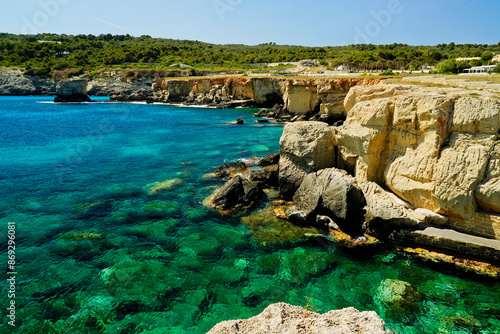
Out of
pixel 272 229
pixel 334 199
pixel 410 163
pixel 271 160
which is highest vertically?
pixel 410 163

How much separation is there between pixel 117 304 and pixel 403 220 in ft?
44.5

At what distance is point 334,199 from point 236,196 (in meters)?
6.43

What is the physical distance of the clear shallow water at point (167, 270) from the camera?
34.9ft

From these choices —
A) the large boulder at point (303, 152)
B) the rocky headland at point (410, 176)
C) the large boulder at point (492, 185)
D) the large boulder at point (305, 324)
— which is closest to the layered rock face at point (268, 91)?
the large boulder at point (303, 152)

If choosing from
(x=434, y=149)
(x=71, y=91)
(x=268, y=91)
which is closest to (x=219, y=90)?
(x=268, y=91)

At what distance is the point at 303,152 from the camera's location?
19797mm

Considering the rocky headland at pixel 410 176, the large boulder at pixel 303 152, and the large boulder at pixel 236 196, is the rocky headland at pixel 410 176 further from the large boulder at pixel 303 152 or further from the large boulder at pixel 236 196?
the large boulder at pixel 236 196

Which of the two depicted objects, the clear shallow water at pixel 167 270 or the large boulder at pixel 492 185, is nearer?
the clear shallow water at pixel 167 270

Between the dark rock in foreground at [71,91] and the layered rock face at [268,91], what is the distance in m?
23.1

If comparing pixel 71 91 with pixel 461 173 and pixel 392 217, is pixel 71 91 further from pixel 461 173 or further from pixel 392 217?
pixel 461 173

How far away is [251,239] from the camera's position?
613 inches

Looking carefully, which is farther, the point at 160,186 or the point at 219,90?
the point at 219,90

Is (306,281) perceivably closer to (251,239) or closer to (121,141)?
(251,239)

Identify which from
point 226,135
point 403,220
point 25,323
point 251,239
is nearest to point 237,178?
point 251,239
